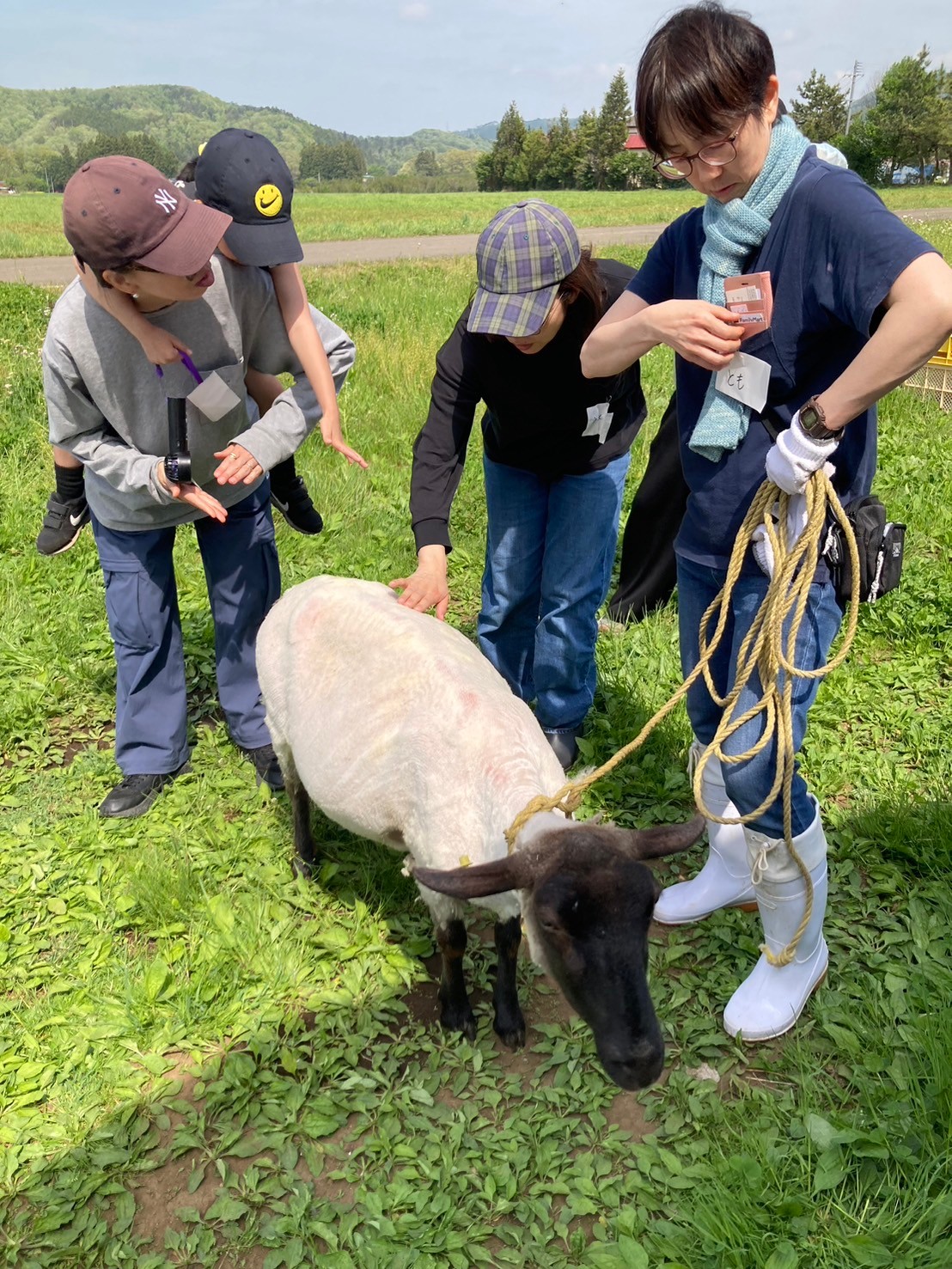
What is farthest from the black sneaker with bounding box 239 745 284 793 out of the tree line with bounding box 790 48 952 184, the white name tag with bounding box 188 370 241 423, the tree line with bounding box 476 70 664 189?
the tree line with bounding box 476 70 664 189

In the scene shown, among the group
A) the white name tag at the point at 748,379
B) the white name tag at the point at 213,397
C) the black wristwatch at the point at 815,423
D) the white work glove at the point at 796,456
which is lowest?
the white name tag at the point at 213,397

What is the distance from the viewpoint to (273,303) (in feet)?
12.6

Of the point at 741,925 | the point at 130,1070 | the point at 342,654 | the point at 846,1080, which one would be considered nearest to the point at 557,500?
the point at 342,654

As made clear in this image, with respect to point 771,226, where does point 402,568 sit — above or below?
below

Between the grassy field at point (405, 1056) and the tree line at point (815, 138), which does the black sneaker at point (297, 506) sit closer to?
the grassy field at point (405, 1056)

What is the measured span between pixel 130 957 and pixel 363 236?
93.3 ft

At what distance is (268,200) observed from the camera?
3498mm

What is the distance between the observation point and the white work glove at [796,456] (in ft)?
7.06

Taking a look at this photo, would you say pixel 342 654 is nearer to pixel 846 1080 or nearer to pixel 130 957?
pixel 130 957

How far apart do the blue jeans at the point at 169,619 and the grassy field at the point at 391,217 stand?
Result: 66.2ft

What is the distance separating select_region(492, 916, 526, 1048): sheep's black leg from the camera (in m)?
3.10

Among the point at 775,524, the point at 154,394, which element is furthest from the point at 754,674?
the point at 154,394

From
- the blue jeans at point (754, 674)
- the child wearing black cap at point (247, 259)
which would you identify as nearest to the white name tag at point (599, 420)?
the child wearing black cap at point (247, 259)

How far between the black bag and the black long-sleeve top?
4.85 feet
